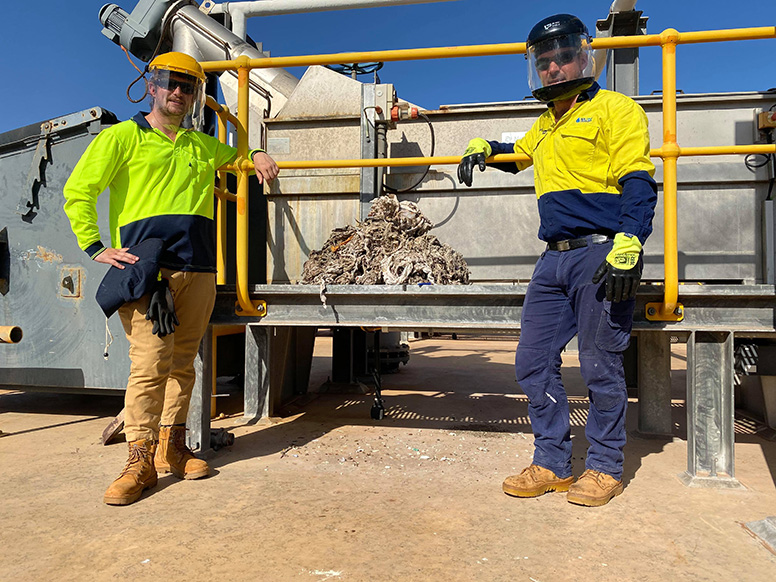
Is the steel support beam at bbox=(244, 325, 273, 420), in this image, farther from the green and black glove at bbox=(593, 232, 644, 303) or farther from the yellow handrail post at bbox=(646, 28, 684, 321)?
the yellow handrail post at bbox=(646, 28, 684, 321)

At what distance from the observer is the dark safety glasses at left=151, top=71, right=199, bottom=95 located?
2.54 metres

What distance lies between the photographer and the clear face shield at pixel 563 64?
2.36 m

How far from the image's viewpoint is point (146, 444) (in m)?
2.44

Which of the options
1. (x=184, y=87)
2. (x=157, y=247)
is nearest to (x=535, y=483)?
(x=157, y=247)

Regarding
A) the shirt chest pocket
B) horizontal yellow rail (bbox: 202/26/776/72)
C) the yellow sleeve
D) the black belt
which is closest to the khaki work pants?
the yellow sleeve

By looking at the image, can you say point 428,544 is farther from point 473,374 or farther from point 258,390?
point 473,374

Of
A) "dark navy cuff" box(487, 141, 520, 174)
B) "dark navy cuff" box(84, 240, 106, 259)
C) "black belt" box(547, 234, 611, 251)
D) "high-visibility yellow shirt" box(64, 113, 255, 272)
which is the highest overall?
"dark navy cuff" box(487, 141, 520, 174)

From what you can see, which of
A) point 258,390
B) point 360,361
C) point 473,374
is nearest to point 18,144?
point 258,390

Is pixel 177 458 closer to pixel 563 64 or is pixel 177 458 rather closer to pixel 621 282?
pixel 621 282

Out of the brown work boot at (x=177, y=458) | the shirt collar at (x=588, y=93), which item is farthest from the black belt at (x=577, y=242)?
the brown work boot at (x=177, y=458)

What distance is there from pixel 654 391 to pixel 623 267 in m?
2.04

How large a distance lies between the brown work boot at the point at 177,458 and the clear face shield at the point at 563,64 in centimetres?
247

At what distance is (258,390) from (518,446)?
1958 mm

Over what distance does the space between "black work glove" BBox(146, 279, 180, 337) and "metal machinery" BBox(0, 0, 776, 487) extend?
1.66 feet
